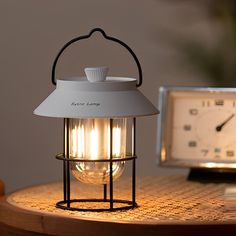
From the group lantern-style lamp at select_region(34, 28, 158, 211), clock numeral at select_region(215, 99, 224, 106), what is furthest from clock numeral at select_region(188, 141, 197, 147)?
lantern-style lamp at select_region(34, 28, 158, 211)

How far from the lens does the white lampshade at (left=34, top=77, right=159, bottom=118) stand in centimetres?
149

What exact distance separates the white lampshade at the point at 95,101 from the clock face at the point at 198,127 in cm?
36

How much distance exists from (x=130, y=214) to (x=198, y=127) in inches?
18.4

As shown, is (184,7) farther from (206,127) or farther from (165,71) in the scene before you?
(206,127)

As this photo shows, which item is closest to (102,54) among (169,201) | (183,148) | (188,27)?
(188,27)

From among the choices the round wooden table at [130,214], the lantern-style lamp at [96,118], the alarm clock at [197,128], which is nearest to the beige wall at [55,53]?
the alarm clock at [197,128]

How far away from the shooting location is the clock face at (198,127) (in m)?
1.91

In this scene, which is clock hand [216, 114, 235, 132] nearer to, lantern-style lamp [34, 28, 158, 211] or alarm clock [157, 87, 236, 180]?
alarm clock [157, 87, 236, 180]

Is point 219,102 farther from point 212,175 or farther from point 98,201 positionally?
point 98,201

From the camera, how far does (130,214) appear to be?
1.51 metres

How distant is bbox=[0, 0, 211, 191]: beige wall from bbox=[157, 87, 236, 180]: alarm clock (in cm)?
74

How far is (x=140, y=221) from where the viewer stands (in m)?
1.42

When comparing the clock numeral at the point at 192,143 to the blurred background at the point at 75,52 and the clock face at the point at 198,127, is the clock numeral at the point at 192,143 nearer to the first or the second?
the clock face at the point at 198,127

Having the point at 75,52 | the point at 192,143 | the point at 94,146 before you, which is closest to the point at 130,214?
the point at 94,146
